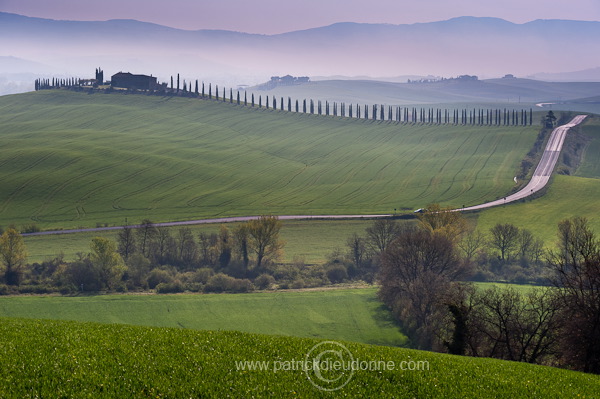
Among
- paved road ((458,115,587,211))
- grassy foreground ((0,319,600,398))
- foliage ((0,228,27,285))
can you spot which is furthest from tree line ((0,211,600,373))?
grassy foreground ((0,319,600,398))

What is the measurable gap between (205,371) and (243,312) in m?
51.9

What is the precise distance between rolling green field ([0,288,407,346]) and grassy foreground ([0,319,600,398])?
134ft

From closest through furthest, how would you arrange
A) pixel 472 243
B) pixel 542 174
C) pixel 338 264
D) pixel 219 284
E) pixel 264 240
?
pixel 219 284 < pixel 338 264 < pixel 264 240 < pixel 472 243 < pixel 542 174

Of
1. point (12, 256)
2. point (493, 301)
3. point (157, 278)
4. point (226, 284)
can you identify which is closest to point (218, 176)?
point (157, 278)

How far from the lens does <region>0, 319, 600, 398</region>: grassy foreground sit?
18.1 metres

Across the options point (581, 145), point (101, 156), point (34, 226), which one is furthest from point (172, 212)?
point (581, 145)

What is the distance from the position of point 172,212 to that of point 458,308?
308 ft

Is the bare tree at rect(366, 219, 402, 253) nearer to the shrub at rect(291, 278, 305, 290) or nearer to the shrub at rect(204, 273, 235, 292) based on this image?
the shrub at rect(291, 278, 305, 290)

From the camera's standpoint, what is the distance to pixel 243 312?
70625mm

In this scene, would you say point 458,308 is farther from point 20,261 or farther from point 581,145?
point 581,145

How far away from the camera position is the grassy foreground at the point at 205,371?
1809cm

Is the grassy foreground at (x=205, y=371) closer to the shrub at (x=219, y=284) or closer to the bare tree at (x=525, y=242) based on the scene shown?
the shrub at (x=219, y=284)

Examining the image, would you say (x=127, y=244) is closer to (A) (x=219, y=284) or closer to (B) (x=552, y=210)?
(A) (x=219, y=284)

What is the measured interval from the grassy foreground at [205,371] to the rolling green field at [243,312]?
40783 mm
